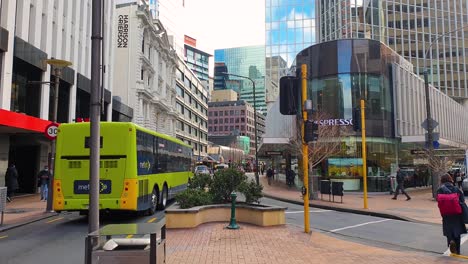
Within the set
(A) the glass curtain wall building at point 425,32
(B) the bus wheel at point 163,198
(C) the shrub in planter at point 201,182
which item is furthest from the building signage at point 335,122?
(A) the glass curtain wall building at point 425,32

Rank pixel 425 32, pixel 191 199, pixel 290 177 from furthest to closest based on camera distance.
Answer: pixel 425 32
pixel 290 177
pixel 191 199

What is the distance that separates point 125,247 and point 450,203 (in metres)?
6.67

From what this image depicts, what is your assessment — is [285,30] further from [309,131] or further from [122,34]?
[309,131]

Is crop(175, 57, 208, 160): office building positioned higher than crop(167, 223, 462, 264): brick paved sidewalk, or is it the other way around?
crop(175, 57, 208, 160): office building

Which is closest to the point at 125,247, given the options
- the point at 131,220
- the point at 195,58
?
the point at 131,220

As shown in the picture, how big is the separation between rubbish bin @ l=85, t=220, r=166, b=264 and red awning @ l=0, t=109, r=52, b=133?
15.9 meters

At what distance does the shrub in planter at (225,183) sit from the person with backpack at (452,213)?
19.9 ft

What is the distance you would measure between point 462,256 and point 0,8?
24.4m

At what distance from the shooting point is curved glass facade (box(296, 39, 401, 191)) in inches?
1141

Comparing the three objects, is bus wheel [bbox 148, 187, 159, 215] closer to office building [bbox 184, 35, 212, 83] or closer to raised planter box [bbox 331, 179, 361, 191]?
raised planter box [bbox 331, 179, 361, 191]

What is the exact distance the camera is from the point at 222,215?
13102 millimetres

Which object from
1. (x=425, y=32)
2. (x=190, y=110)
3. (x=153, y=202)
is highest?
(x=425, y=32)

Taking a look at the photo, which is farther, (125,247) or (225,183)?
(225,183)

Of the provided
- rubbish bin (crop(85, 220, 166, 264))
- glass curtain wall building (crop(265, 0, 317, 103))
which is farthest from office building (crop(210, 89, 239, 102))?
rubbish bin (crop(85, 220, 166, 264))
